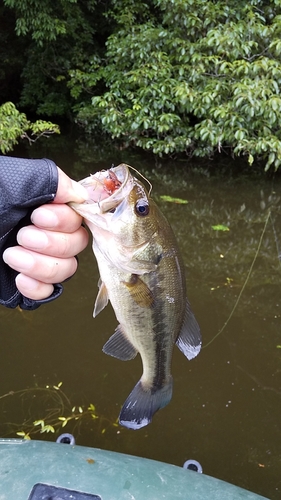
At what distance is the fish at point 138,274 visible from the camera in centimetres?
140

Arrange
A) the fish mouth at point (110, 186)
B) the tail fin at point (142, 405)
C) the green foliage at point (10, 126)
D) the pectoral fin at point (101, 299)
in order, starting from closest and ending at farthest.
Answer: the fish mouth at point (110, 186), the pectoral fin at point (101, 299), the tail fin at point (142, 405), the green foliage at point (10, 126)

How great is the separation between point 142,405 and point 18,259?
0.82 m

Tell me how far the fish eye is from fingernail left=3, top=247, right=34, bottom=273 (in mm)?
383

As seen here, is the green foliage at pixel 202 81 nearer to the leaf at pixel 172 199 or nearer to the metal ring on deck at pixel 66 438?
the leaf at pixel 172 199

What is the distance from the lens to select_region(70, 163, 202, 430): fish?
1404mm

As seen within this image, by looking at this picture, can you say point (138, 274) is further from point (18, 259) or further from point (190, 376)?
point (190, 376)

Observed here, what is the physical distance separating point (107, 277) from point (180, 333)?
38 centimetres

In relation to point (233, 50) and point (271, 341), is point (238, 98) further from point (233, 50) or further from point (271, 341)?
point (271, 341)

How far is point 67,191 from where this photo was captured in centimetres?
129

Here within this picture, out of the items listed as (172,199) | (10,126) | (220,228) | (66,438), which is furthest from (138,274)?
(10,126)

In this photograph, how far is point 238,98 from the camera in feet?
22.7

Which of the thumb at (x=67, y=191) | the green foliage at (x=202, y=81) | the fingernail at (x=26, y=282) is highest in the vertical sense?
the thumb at (x=67, y=191)

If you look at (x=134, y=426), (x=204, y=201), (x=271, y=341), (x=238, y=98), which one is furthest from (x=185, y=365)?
(x=238, y=98)

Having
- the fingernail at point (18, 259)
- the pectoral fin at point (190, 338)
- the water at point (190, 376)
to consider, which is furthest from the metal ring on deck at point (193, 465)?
the fingernail at point (18, 259)
